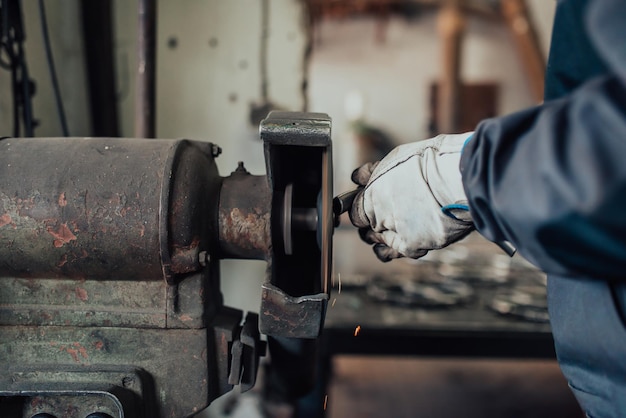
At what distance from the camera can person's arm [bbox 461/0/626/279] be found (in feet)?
1.70

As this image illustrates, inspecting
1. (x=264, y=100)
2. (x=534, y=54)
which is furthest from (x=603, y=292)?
(x=534, y=54)

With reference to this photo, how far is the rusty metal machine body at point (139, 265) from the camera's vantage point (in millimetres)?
772

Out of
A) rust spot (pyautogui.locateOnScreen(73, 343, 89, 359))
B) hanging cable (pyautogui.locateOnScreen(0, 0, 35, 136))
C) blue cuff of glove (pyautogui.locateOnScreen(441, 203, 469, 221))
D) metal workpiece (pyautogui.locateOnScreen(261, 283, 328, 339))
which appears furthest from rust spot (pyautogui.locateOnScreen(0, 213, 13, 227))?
blue cuff of glove (pyautogui.locateOnScreen(441, 203, 469, 221))

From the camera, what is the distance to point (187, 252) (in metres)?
0.79

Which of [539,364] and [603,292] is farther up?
[603,292]

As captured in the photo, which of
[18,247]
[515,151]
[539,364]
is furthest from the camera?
[539,364]

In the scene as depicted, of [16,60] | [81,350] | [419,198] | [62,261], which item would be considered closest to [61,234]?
[62,261]

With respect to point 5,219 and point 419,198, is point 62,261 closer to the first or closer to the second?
point 5,219

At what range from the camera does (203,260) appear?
799 mm

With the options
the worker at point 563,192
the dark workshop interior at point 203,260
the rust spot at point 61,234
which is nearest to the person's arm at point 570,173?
the worker at point 563,192

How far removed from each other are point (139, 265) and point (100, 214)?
3.9 inches

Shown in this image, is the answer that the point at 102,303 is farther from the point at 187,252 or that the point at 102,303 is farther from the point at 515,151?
the point at 515,151

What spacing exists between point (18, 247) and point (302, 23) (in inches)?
45.1

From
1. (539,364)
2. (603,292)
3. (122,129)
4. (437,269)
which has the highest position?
(122,129)
